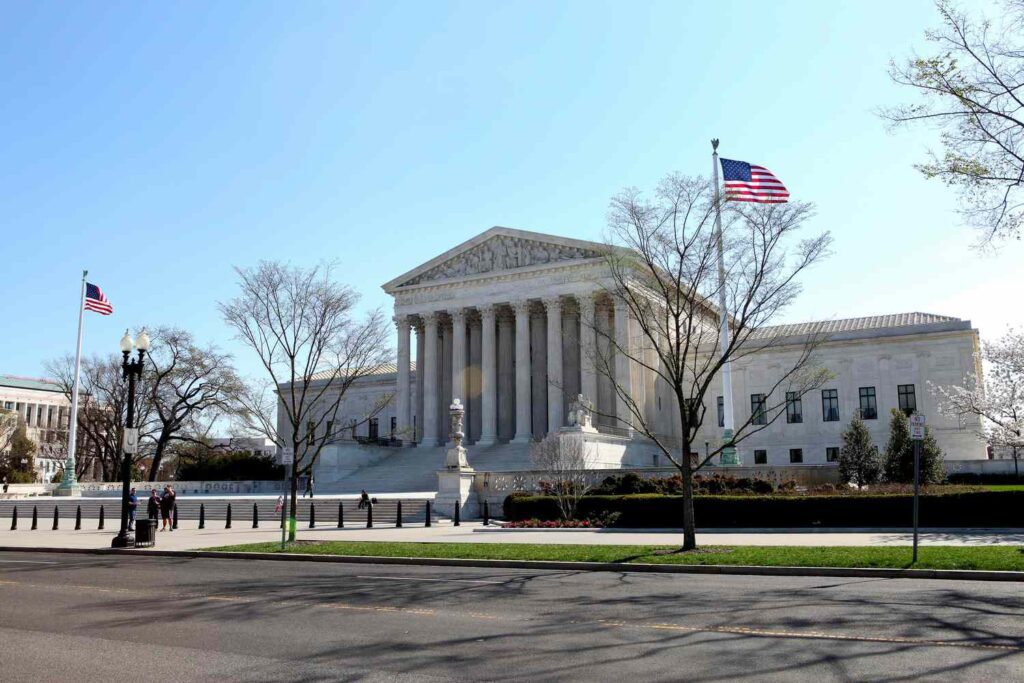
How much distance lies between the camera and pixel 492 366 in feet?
210

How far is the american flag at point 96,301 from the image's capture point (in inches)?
2051

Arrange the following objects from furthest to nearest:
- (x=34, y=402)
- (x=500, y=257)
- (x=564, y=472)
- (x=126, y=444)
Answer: (x=34, y=402)
(x=500, y=257)
(x=564, y=472)
(x=126, y=444)

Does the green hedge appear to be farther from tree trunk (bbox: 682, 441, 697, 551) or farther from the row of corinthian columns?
the row of corinthian columns

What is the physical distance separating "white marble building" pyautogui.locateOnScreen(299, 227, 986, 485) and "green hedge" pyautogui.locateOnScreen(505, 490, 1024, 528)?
23.6m

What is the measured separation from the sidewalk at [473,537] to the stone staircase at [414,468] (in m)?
18.1

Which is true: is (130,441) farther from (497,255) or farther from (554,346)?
(497,255)

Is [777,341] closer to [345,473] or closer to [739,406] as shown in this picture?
[739,406]

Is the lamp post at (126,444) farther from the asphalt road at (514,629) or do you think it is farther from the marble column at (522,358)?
the marble column at (522,358)

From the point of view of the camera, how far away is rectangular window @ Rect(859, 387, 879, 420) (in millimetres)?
58750

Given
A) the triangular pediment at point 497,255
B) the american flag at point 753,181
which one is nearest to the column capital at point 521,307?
the triangular pediment at point 497,255

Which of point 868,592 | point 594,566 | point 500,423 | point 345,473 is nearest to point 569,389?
point 500,423

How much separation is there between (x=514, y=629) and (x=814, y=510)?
58.1ft

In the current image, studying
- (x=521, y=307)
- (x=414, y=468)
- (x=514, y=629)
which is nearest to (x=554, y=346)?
(x=521, y=307)

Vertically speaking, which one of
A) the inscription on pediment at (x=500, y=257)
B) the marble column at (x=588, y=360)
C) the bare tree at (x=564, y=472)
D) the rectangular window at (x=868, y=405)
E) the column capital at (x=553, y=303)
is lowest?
the bare tree at (x=564, y=472)
